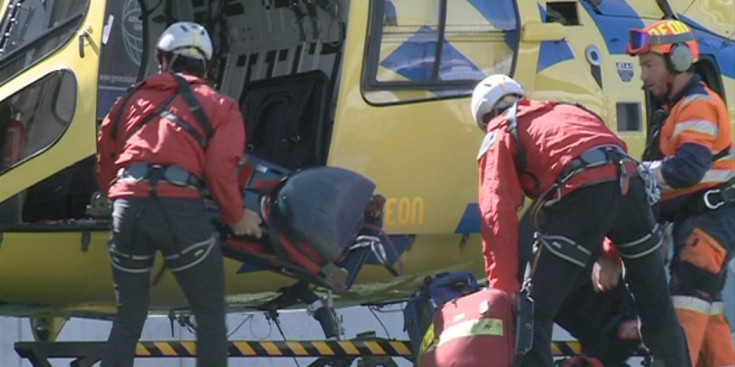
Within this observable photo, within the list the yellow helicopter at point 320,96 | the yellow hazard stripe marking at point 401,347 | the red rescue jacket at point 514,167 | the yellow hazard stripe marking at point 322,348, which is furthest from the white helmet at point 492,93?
the yellow hazard stripe marking at point 322,348

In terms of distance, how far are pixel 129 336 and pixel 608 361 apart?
2.43 m

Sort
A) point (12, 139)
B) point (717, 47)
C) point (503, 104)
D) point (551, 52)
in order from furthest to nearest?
point (717, 47), point (551, 52), point (503, 104), point (12, 139)

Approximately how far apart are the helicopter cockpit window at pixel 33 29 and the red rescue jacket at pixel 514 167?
184 cm

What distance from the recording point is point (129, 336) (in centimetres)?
643

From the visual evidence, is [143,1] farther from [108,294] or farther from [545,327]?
[545,327]

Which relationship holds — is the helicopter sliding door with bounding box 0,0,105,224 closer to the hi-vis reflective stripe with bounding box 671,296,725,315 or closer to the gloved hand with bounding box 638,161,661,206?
the gloved hand with bounding box 638,161,661,206

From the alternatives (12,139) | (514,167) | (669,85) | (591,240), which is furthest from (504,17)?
(12,139)

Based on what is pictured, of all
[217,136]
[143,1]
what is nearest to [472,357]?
[217,136]

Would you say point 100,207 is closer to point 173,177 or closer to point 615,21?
point 173,177

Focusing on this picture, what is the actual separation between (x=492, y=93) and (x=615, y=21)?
5.39 feet

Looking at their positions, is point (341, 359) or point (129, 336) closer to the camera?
point (129, 336)

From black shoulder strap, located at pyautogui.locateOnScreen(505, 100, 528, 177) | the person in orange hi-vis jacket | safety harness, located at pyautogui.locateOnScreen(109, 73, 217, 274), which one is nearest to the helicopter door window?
the person in orange hi-vis jacket

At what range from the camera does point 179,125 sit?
20.8 feet

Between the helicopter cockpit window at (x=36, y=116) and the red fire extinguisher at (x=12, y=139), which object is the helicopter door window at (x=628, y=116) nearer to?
the helicopter cockpit window at (x=36, y=116)
